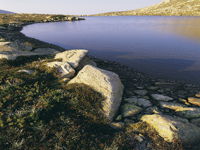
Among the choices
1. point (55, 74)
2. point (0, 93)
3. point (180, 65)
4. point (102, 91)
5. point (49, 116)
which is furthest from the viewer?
point (180, 65)

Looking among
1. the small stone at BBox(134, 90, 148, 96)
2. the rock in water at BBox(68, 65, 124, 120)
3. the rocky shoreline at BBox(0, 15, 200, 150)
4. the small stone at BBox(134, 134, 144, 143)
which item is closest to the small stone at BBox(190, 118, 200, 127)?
the rocky shoreline at BBox(0, 15, 200, 150)

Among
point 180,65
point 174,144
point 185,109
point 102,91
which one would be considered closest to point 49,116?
point 102,91

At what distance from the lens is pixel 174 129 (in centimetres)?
565

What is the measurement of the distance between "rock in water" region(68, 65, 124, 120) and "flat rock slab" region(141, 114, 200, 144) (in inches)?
70.6

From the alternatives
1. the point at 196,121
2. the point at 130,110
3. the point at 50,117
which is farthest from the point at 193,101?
the point at 50,117

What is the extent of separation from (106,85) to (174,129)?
377cm

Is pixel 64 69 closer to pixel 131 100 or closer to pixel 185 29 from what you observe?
pixel 131 100

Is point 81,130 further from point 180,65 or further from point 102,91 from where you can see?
point 180,65

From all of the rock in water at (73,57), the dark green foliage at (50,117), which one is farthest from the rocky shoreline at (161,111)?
the rock in water at (73,57)

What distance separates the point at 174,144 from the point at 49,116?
501 centimetres

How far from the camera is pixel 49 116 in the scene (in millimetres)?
5898

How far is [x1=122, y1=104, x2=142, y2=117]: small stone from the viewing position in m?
6.93

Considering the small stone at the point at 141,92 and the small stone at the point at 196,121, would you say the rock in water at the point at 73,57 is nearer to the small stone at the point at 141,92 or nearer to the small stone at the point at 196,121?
the small stone at the point at 141,92

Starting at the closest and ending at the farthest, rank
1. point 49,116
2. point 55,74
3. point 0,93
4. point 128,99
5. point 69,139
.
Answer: point 69,139
point 49,116
point 0,93
point 128,99
point 55,74
